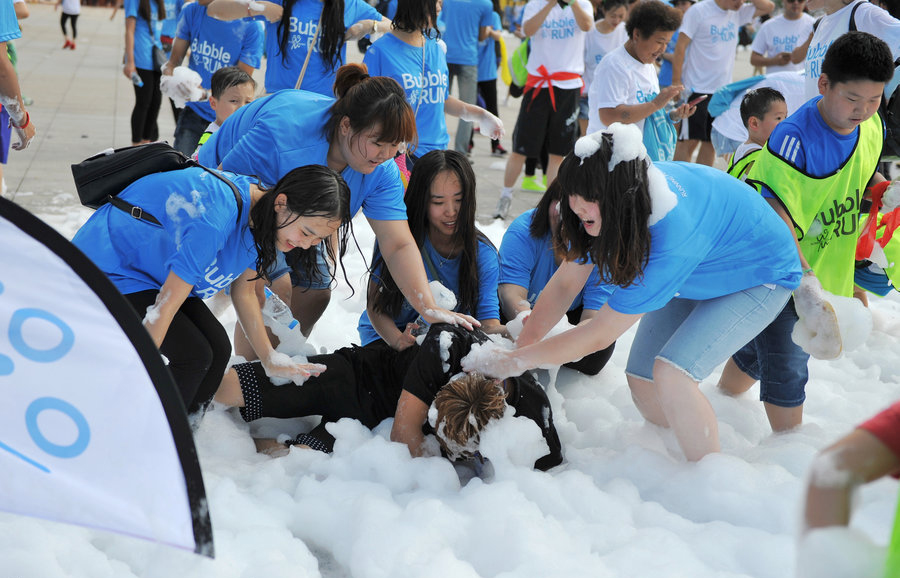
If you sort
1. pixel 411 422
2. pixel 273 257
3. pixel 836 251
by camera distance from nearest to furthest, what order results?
pixel 273 257 → pixel 411 422 → pixel 836 251

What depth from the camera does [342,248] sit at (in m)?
2.61

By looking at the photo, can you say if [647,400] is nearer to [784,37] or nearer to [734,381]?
[734,381]

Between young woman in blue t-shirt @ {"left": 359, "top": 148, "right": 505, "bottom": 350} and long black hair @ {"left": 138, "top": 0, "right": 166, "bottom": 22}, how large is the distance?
3.91 meters

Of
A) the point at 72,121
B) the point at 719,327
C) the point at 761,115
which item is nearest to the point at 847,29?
the point at 761,115

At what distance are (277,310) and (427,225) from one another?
0.62 m

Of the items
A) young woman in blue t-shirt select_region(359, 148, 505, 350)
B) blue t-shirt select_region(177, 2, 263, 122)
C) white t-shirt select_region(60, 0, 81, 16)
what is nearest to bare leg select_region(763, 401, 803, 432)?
young woman in blue t-shirt select_region(359, 148, 505, 350)

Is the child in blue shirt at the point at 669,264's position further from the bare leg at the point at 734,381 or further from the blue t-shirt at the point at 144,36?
the blue t-shirt at the point at 144,36

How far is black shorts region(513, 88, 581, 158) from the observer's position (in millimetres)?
5605

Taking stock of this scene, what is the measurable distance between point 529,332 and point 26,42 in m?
14.3

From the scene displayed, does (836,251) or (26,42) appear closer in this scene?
(836,251)

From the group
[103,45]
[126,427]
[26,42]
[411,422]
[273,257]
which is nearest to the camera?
[126,427]

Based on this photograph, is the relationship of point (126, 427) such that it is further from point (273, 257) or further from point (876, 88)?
point (876, 88)

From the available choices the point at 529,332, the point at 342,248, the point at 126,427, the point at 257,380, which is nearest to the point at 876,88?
the point at 529,332

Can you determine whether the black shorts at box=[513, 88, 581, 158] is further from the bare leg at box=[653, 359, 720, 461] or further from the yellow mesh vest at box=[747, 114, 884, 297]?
the bare leg at box=[653, 359, 720, 461]
